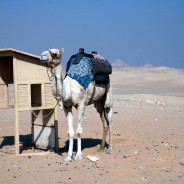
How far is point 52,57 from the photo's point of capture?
9.77 meters

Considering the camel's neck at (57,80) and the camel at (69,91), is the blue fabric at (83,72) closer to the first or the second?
the camel at (69,91)

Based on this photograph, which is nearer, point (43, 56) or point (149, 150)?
point (43, 56)

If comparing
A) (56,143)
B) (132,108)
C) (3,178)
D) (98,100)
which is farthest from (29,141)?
(132,108)

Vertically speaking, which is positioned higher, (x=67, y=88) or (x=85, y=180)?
(x=67, y=88)

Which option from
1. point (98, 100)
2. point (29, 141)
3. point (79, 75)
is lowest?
point (29, 141)

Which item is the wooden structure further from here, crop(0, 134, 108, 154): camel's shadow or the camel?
the camel

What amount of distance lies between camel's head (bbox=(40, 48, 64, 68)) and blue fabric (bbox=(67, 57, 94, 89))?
49 cm

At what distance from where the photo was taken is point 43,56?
963cm

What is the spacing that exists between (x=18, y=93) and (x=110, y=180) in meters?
3.50

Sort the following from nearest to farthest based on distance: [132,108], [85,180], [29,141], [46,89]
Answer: [85,180] < [46,89] < [29,141] < [132,108]

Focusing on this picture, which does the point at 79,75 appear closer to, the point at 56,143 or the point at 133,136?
the point at 56,143

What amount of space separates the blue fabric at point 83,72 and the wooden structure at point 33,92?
1082mm

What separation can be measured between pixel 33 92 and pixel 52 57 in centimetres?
255

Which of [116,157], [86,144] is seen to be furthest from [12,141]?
[116,157]
